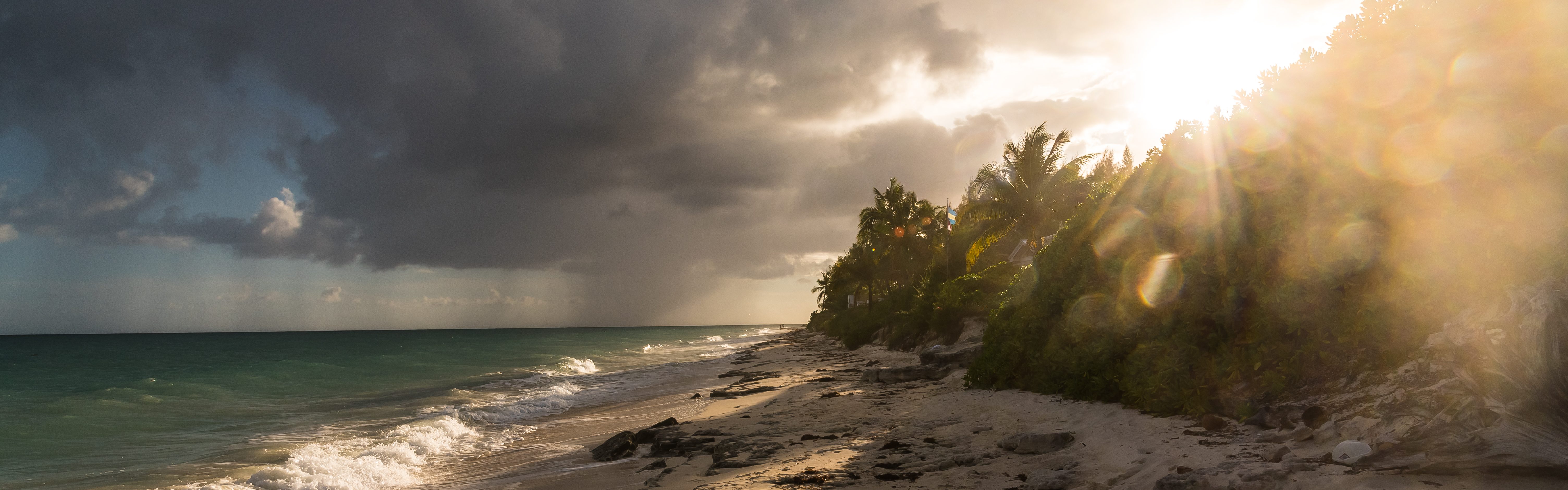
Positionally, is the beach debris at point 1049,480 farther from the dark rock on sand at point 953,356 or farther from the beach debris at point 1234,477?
the dark rock on sand at point 953,356

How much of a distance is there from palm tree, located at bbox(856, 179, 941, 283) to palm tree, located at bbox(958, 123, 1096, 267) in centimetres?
1449

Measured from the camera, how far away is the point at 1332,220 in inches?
253

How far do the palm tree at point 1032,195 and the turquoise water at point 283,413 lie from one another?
16.2 meters

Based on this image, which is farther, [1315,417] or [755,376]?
[755,376]

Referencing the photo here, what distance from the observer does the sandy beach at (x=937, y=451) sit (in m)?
4.69

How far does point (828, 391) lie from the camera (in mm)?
14570

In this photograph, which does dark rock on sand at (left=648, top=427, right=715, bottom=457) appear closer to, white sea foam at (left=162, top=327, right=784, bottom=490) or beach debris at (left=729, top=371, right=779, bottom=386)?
white sea foam at (left=162, top=327, right=784, bottom=490)

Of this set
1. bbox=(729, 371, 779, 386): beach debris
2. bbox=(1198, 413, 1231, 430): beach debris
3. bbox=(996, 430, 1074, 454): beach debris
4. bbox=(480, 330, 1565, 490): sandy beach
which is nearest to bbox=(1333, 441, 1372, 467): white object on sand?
bbox=(480, 330, 1565, 490): sandy beach

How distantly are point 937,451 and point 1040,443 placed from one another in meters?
1.16

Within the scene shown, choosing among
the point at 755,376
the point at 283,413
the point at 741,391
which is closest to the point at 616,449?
the point at 741,391

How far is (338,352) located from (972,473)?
68.3 meters

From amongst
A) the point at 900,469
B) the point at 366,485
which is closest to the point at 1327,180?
the point at 900,469

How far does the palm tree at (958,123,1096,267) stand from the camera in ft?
91.5

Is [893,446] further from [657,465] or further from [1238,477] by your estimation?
[1238,477]
